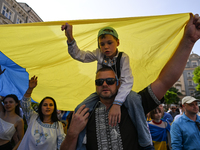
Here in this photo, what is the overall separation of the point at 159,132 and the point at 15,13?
29268 millimetres

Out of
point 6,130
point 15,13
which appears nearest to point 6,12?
point 15,13

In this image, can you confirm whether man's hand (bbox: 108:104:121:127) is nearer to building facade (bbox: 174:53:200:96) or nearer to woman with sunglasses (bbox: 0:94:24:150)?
woman with sunglasses (bbox: 0:94:24:150)

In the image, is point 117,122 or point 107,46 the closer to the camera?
point 117,122

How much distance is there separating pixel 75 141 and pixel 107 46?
132cm

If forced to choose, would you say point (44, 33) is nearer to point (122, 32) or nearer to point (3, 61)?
point (122, 32)

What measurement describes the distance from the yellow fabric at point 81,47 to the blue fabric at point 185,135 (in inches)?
79.8

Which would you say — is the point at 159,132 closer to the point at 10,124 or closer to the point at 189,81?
the point at 10,124

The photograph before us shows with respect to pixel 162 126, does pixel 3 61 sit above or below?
above

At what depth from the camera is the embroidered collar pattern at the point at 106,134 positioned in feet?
5.30

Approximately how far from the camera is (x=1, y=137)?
3.33m

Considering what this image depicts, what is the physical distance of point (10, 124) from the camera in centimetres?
351

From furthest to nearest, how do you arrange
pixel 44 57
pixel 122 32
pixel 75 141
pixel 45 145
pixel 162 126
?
pixel 162 126, pixel 45 145, pixel 44 57, pixel 122 32, pixel 75 141

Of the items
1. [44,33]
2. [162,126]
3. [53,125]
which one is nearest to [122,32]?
[44,33]

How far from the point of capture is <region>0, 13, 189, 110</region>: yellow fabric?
6.76 ft
